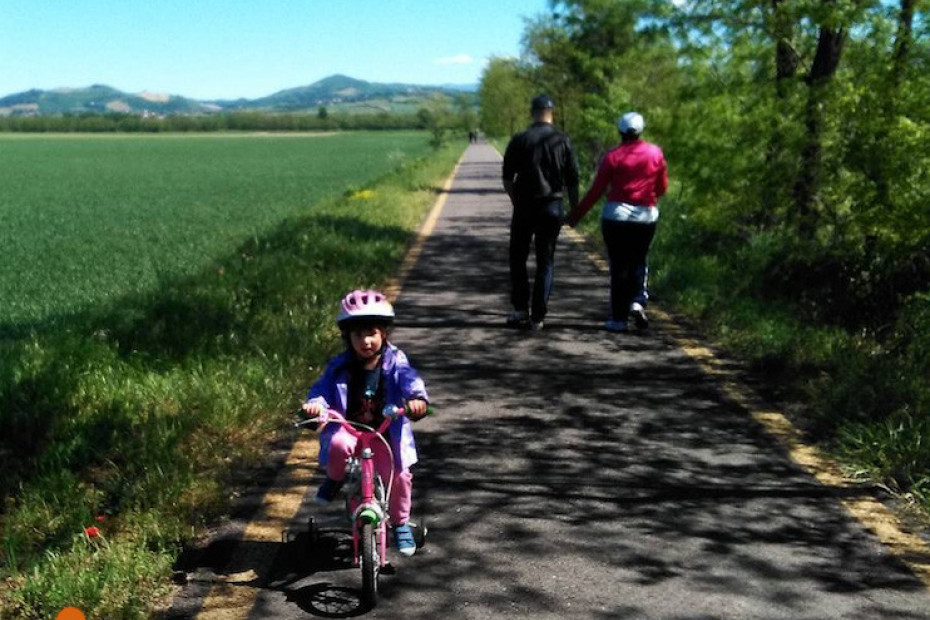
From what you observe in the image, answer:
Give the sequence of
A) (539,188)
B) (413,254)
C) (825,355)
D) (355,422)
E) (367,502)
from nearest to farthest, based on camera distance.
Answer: (367,502)
(355,422)
(825,355)
(539,188)
(413,254)

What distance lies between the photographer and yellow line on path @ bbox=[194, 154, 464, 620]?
13.2ft

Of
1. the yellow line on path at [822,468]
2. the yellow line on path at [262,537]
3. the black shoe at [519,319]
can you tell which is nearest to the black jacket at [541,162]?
the black shoe at [519,319]

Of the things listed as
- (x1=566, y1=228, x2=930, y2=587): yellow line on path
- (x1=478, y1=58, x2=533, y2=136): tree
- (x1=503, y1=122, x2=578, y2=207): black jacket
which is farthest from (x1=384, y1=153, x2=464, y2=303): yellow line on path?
(x1=478, y1=58, x2=533, y2=136): tree

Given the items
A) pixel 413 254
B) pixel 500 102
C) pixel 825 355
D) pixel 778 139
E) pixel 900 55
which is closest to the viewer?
pixel 825 355

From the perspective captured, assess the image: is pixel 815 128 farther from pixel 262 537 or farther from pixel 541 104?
pixel 262 537

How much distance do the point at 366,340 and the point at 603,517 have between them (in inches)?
59.9

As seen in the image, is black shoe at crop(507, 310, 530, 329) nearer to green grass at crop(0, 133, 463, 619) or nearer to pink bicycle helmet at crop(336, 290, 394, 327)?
green grass at crop(0, 133, 463, 619)

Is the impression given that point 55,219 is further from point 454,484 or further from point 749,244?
point 454,484

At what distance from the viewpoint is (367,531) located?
3984 millimetres

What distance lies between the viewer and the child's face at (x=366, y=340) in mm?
4293

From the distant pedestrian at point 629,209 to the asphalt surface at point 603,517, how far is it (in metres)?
1.05

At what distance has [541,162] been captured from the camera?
9062 millimetres

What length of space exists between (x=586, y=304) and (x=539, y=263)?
160 centimetres

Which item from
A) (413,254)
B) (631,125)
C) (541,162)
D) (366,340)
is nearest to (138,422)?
(366,340)
